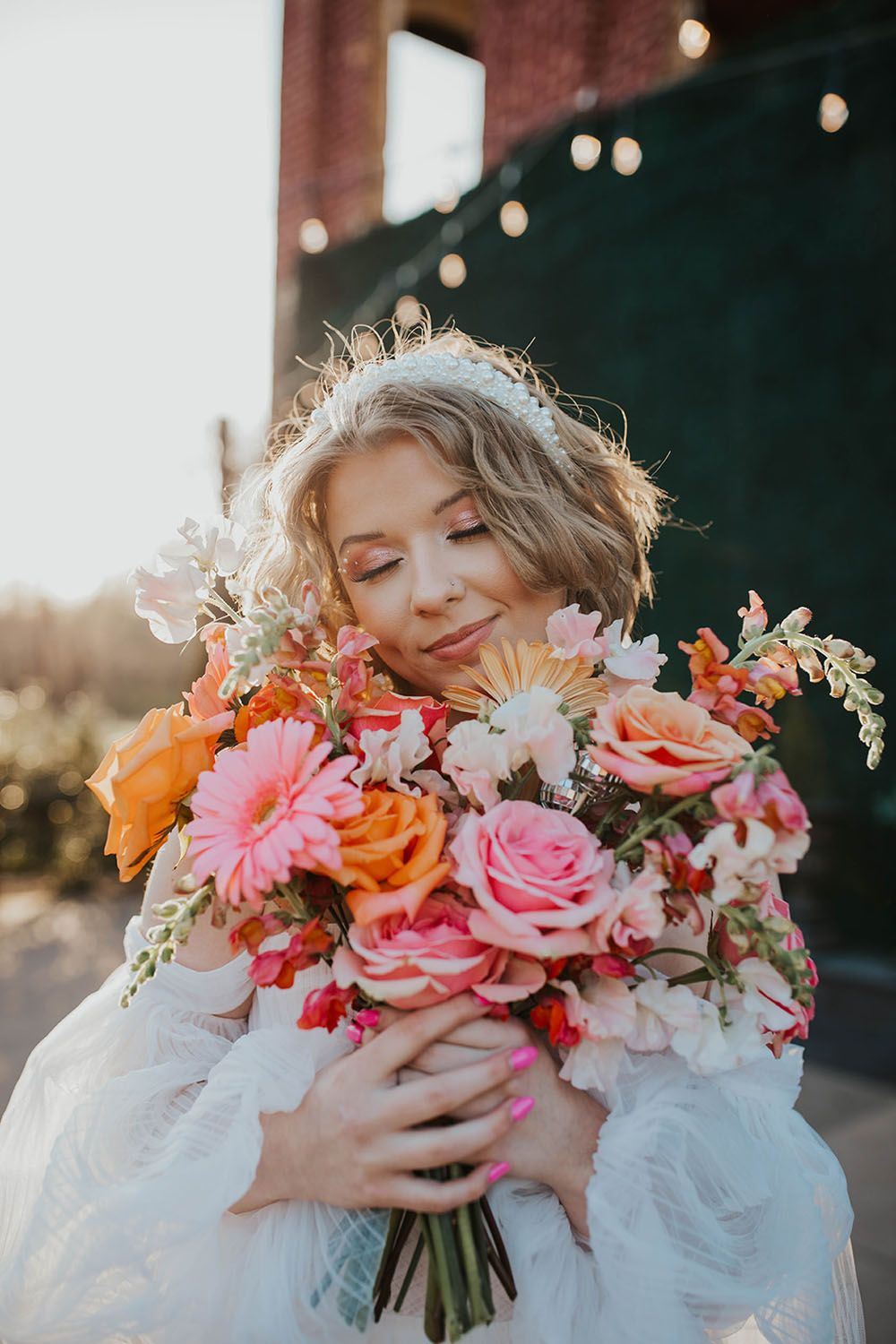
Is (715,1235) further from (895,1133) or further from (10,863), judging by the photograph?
(10,863)

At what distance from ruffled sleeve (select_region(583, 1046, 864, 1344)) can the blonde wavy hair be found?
777 mm

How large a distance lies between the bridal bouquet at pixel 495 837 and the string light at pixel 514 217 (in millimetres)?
4854

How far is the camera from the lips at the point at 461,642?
1.57 m

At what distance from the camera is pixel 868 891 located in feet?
15.8

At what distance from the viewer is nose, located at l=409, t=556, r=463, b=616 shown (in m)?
1.52

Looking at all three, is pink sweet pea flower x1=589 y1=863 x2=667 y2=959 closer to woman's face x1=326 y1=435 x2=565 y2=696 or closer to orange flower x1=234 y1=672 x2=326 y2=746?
orange flower x1=234 y1=672 x2=326 y2=746

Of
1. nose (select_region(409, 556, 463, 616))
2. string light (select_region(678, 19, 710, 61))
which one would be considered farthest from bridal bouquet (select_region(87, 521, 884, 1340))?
string light (select_region(678, 19, 710, 61))

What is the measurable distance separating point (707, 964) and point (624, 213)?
5.01 meters

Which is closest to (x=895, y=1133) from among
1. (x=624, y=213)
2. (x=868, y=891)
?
(x=868, y=891)

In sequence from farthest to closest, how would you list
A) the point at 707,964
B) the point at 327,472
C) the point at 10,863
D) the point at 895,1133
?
the point at 10,863
the point at 895,1133
the point at 327,472
the point at 707,964

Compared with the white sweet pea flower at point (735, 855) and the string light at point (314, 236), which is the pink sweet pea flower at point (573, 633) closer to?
the white sweet pea flower at point (735, 855)

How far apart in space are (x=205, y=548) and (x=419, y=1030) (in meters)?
0.64

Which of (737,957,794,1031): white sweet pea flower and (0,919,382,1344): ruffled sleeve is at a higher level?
(737,957,794,1031): white sweet pea flower

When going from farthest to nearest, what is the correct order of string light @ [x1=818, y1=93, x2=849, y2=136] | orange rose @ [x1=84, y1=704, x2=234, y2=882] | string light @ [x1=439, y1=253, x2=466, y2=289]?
string light @ [x1=439, y1=253, x2=466, y2=289] → string light @ [x1=818, y1=93, x2=849, y2=136] → orange rose @ [x1=84, y1=704, x2=234, y2=882]
